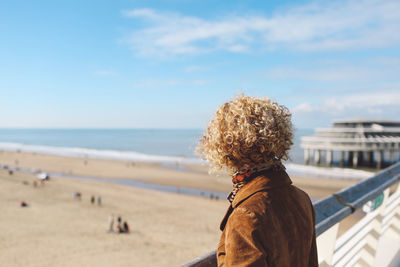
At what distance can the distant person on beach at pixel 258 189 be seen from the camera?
1023 millimetres

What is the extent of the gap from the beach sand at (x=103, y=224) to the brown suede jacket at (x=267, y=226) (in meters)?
11.4

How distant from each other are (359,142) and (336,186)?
12.9 metres

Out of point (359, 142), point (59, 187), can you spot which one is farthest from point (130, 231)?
point (359, 142)

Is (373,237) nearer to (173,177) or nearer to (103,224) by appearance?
(103,224)

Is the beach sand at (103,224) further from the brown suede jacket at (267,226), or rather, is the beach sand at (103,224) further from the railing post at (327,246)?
the brown suede jacket at (267,226)

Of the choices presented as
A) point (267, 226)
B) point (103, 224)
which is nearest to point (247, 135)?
point (267, 226)

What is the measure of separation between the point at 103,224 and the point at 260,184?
1679 centimetres

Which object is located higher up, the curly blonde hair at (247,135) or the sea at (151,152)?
the curly blonde hair at (247,135)

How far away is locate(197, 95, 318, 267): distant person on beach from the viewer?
3.36ft

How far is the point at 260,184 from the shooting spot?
1.15 meters

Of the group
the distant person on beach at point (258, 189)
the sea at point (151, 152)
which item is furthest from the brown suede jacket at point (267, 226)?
the sea at point (151, 152)

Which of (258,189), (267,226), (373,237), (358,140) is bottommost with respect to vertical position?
(358,140)

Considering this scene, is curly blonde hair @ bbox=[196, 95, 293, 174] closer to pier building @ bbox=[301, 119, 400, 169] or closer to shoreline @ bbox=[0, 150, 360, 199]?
shoreline @ bbox=[0, 150, 360, 199]

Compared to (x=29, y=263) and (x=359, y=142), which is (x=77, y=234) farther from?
(x=359, y=142)
